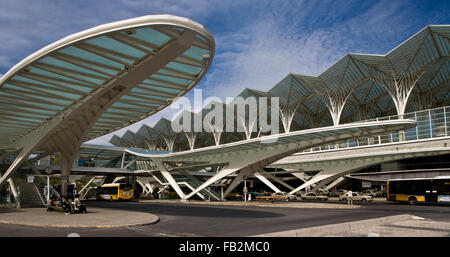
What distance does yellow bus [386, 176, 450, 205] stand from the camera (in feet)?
98.4

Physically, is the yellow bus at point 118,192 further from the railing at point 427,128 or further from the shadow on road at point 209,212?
the railing at point 427,128

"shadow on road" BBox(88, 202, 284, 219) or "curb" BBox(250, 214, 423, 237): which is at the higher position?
"curb" BBox(250, 214, 423, 237)

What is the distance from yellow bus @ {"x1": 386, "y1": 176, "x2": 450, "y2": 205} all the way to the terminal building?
5.19 m

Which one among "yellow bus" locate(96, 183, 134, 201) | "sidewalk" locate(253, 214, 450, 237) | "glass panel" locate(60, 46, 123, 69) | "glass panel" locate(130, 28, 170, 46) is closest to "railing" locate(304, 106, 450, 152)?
"yellow bus" locate(96, 183, 134, 201)

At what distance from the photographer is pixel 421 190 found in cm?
3186

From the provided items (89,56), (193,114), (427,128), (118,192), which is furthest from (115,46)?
(193,114)

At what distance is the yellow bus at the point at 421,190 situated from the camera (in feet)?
98.4

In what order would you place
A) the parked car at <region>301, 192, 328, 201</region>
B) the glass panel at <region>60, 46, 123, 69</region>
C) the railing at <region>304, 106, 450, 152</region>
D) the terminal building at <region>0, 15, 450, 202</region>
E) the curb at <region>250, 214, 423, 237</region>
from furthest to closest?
the parked car at <region>301, 192, 328, 201</region>, the railing at <region>304, 106, 450, 152</region>, the terminal building at <region>0, 15, 450, 202</region>, the glass panel at <region>60, 46, 123, 69</region>, the curb at <region>250, 214, 423, 237</region>

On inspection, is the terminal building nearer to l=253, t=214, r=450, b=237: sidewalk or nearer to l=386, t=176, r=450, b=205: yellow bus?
l=386, t=176, r=450, b=205: yellow bus

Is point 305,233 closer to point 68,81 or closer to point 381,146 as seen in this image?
point 68,81

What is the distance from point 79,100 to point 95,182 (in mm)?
53977

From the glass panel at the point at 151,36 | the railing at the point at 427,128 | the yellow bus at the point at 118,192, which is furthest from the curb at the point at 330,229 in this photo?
the yellow bus at the point at 118,192

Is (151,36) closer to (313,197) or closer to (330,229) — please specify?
(330,229)
